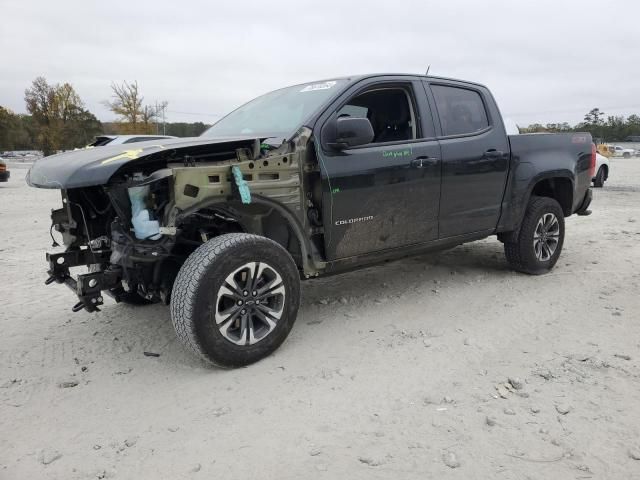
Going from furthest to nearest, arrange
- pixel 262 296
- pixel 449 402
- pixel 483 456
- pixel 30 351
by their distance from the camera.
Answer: pixel 30 351 < pixel 262 296 < pixel 449 402 < pixel 483 456

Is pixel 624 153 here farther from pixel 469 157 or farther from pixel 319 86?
pixel 319 86

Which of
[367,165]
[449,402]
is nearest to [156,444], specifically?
[449,402]

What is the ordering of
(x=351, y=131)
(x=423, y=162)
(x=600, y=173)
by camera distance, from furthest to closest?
(x=600, y=173)
(x=423, y=162)
(x=351, y=131)

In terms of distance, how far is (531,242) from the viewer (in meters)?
5.13

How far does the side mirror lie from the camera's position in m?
3.46

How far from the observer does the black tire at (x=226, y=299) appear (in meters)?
3.02

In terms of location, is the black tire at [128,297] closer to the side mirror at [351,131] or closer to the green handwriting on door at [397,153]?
the side mirror at [351,131]

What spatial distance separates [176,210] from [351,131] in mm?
1272

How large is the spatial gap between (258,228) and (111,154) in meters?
1.11

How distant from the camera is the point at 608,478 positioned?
218 centimetres

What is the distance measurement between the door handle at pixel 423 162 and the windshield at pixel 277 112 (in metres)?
0.84

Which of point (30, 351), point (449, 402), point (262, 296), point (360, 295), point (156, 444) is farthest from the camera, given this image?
point (360, 295)

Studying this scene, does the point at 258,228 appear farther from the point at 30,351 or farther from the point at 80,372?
the point at 30,351

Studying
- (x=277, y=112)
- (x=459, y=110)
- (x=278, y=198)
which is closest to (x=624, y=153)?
(x=459, y=110)
